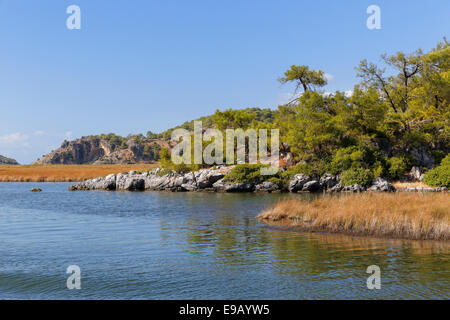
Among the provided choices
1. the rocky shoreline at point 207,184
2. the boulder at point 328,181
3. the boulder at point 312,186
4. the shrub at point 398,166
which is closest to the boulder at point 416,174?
the shrub at point 398,166

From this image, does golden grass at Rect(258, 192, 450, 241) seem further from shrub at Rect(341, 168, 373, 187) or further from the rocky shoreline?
shrub at Rect(341, 168, 373, 187)

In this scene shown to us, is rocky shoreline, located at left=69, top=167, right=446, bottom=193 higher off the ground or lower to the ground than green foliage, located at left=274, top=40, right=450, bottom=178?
lower

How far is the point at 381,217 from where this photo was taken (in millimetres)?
19000

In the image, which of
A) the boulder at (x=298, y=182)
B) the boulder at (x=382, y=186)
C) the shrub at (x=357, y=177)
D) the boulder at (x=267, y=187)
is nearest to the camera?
the boulder at (x=382, y=186)

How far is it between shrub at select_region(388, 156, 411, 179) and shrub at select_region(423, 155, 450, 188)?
10.7ft

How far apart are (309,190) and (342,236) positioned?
3325 cm

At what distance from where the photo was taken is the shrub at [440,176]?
45531 millimetres

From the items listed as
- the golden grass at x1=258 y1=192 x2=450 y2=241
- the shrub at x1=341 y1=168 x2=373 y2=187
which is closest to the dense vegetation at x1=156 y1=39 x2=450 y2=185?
the shrub at x1=341 y1=168 x2=373 y2=187

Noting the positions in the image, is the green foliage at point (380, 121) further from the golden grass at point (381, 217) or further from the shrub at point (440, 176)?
the golden grass at point (381, 217)

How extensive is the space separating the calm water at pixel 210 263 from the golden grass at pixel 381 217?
98cm

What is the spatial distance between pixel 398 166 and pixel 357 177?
5.51m

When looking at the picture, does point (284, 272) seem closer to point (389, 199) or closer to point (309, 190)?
point (389, 199)

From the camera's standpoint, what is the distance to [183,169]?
223 ft

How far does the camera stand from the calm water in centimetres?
1111
